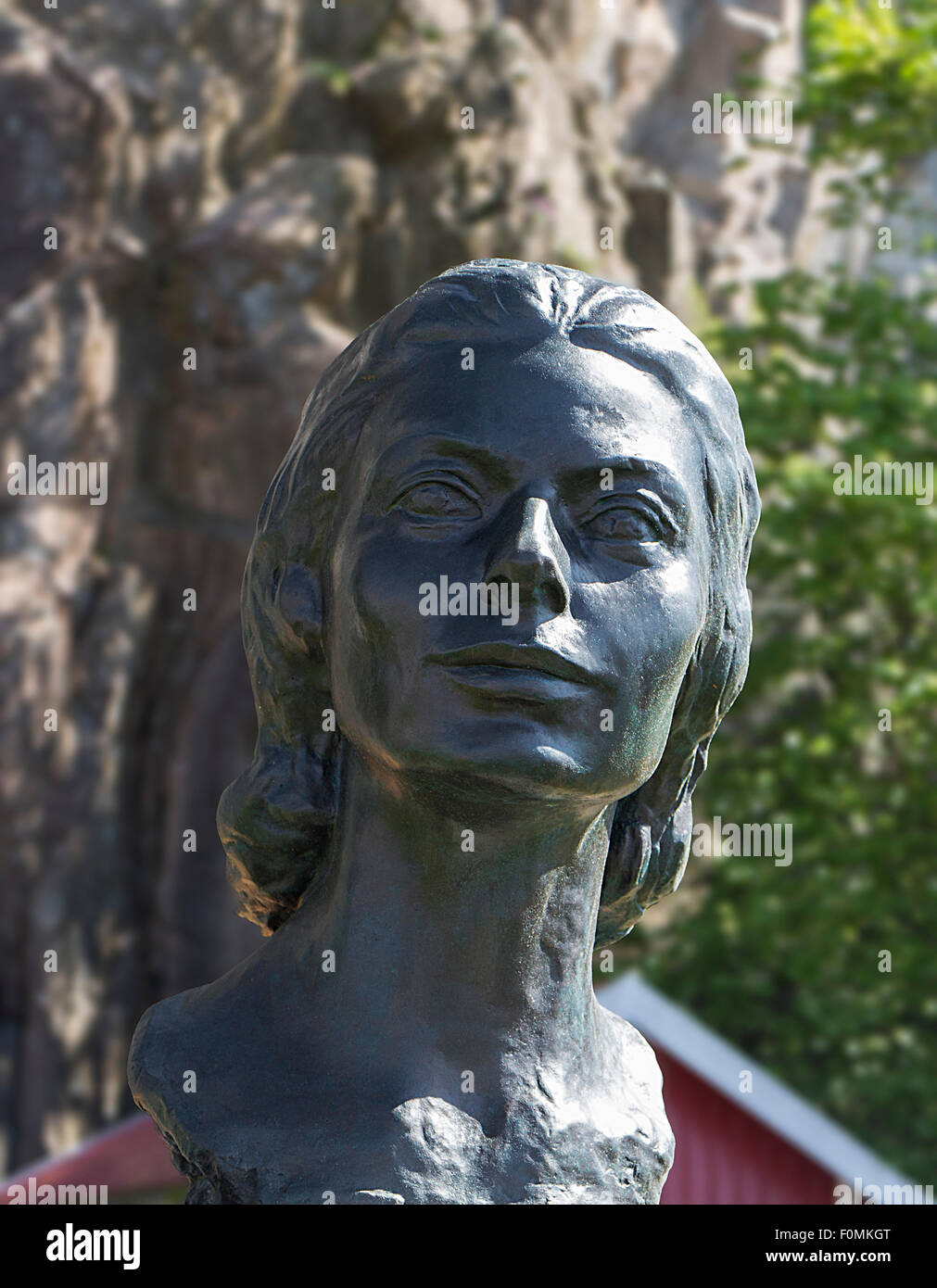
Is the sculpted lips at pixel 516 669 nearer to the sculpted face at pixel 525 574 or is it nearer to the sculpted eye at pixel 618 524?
the sculpted face at pixel 525 574

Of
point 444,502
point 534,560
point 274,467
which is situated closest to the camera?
point 534,560

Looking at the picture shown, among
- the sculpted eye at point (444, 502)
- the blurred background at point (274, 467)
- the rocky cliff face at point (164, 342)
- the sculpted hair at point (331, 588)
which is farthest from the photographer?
the rocky cliff face at point (164, 342)

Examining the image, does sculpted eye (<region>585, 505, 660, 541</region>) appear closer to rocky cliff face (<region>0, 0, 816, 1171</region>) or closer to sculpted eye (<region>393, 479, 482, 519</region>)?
sculpted eye (<region>393, 479, 482, 519</region>)

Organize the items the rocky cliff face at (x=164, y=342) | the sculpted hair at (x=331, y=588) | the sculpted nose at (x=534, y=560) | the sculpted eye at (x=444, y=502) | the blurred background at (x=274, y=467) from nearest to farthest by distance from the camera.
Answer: the sculpted nose at (x=534, y=560) < the sculpted eye at (x=444, y=502) < the sculpted hair at (x=331, y=588) < the blurred background at (x=274, y=467) < the rocky cliff face at (x=164, y=342)

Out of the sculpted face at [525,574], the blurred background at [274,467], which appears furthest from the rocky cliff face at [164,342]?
the sculpted face at [525,574]

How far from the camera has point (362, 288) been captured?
9320mm

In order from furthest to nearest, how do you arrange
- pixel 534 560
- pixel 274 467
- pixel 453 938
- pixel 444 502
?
1. pixel 274 467
2. pixel 453 938
3. pixel 444 502
4. pixel 534 560

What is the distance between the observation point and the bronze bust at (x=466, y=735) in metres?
2.33

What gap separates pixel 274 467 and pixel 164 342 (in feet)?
3.14

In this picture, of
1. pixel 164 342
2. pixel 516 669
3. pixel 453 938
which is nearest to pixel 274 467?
pixel 164 342

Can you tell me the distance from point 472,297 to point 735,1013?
271 inches

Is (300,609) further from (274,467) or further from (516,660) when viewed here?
(274,467)

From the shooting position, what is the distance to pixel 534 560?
227 cm

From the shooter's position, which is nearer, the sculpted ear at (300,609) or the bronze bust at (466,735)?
the bronze bust at (466,735)
